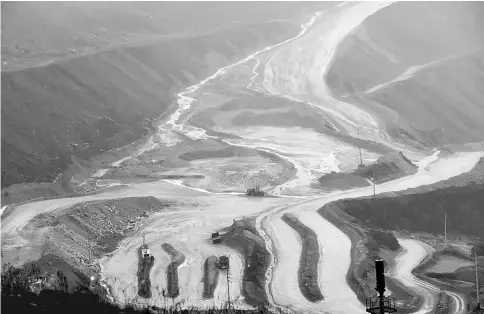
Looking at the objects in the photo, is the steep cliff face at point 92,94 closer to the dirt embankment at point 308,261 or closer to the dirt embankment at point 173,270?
the dirt embankment at point 173,270

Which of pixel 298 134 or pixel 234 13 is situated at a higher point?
pixel 234 13

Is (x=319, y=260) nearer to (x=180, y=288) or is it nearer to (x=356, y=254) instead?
(x=356, y=254)

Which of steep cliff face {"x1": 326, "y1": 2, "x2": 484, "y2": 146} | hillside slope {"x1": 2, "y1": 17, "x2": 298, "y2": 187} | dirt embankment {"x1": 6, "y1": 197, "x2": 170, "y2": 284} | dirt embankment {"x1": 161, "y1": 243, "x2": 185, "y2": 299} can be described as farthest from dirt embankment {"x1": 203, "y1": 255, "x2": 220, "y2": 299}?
steep cliff face {"x1": 326, "y1": 2, "x2": 484, "y2": 146}

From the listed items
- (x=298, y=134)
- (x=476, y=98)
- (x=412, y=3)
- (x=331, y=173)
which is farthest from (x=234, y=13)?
(x=331, y=173)

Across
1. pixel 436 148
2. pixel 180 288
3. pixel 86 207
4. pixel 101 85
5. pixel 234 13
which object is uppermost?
pixel 234 13

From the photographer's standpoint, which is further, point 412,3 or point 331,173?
point 412,3

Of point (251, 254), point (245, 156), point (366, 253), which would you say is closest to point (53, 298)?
point (251, 254)

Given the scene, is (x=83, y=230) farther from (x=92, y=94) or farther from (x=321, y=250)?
(x=92, y=94)
